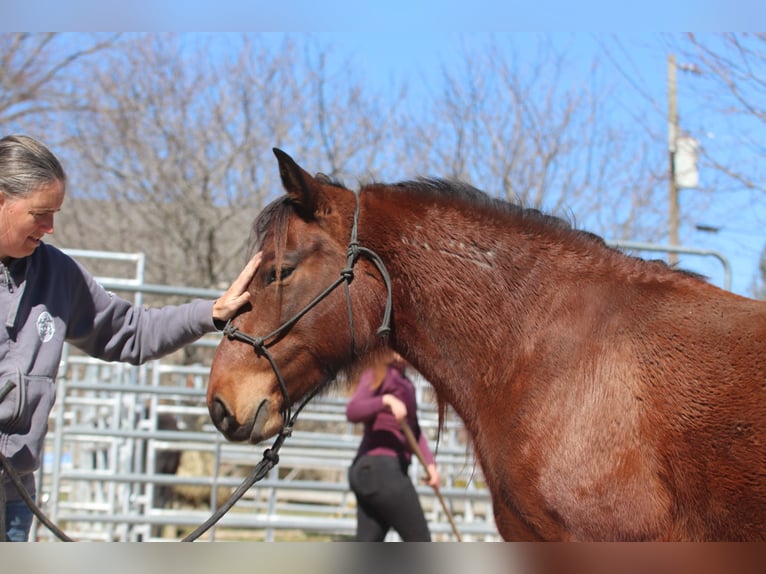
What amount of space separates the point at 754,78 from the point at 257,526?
5.92 m

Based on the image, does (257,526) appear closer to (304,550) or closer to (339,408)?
(339,408)

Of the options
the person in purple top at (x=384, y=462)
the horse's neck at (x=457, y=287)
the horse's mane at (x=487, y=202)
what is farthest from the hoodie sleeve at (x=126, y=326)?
the person in purple top at (x=384, y=462)

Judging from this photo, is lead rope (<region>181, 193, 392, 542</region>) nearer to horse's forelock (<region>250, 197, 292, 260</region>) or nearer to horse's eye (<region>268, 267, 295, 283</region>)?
horse's eye (<region>268, 267, 295, 283</region>)

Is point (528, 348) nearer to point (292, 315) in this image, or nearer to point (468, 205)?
point (468, 205)

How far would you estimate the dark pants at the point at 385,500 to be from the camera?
17.5ft

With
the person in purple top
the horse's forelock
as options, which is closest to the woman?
the horse's forelock

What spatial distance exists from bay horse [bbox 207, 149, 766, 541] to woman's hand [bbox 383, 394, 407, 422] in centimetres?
224

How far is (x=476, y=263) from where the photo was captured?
10.1 ft

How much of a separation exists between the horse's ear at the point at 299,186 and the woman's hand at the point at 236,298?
262 mm

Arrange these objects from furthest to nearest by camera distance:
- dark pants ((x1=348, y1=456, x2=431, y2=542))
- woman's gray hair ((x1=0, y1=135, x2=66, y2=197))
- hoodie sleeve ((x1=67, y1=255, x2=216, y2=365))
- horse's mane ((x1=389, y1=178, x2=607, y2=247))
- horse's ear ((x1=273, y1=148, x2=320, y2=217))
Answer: dark pants ((x1=348, y1=456, x2=431, y2=542)) → horse's mane ((x1=389, y1=178, x2=607, y2=247)) → horse's ear ((x1=273, y1=148, x2=320, y2=217)) → hoodie sleeve ((x1=67, y1=255, x2=216, y2=365)) → woman's gray hair ((x1=0, y1=135, x2=66, y2=197))

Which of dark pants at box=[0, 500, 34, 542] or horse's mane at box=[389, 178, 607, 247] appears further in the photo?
horse's mane at box=[389, 178, 607, 247]

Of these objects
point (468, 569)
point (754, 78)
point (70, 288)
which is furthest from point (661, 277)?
point (754, 78)

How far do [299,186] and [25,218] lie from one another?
40.0 inches

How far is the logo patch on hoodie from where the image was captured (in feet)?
8.69
